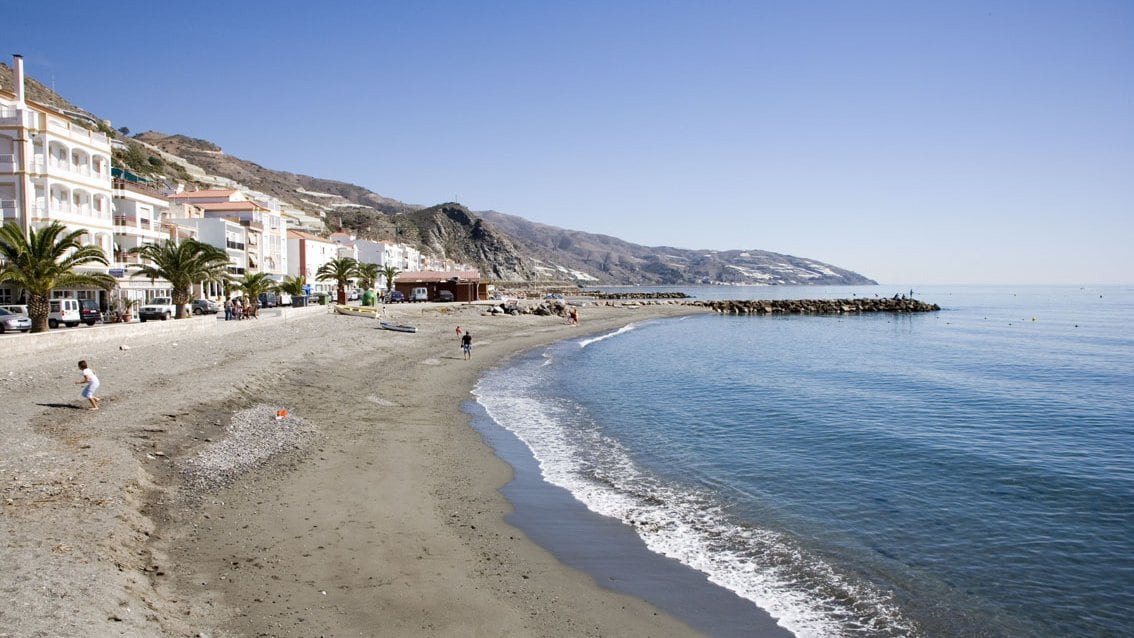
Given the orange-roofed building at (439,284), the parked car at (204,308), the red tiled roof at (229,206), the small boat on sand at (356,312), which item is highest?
the red tiled roof at (229,206)

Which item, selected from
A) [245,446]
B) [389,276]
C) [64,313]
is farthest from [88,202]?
[389,276]

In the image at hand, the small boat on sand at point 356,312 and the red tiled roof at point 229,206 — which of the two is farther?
the red tiled roof at point 229,206

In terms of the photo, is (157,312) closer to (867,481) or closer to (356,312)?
(356,312)

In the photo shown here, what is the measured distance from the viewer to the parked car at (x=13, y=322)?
93.1 ft

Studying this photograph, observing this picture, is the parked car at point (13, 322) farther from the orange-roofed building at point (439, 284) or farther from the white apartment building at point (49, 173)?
the orange-roofed building at point (439, 284)

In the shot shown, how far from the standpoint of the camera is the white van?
30.7 meters

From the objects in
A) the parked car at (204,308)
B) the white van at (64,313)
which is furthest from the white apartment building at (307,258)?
the white van at (64,313)

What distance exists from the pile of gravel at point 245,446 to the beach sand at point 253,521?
0.21 feet

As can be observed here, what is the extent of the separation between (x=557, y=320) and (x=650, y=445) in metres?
55.3

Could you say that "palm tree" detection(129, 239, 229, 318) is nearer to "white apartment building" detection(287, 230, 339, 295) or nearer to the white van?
the white van

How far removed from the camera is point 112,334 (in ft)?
83.3

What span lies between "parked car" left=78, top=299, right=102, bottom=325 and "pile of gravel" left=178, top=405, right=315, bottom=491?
69.8 ft

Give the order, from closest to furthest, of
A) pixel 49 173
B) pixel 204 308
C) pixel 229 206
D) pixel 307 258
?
pixel 49 173 → pixel 204 308 → pixel 229 206 → pixel 307 258

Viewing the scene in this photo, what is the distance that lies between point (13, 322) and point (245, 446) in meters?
21.8
